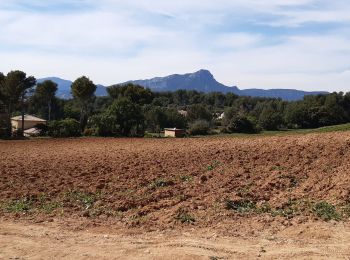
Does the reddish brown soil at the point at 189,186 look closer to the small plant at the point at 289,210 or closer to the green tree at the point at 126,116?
the small plant at the point at 289,210

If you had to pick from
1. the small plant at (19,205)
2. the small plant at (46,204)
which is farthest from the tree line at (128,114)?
the small plant at (19,205)

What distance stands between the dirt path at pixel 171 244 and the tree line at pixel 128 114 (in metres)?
39.5

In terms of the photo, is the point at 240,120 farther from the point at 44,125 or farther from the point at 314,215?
the point at 314,215

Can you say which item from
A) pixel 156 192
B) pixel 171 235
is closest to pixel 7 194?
pixel 156 192

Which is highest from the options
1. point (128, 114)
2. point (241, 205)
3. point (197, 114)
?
point (197, 114)

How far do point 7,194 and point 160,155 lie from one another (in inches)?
334

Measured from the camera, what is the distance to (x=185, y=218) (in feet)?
31.1

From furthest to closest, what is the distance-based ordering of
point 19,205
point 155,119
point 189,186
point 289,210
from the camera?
point 155,119, point 189,186, point 19,205, point 289,210

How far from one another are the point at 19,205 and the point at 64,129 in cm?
3810

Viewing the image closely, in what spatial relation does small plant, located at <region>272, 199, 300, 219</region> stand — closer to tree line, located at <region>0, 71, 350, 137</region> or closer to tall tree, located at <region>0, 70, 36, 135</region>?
tree line, located at <region>0, 71, 350, 137</region>

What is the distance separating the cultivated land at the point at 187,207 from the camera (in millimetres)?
7578

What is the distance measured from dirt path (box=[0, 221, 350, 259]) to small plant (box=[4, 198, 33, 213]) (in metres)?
1.64

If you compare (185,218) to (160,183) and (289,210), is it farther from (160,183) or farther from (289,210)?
(160,183)

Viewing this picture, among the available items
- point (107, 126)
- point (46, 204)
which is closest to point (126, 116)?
point (107, 126)
